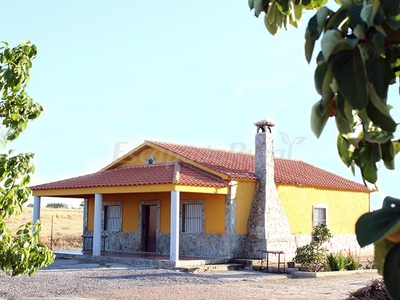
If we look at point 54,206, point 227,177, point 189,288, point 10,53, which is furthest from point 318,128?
point 54,206

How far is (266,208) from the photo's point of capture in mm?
19234

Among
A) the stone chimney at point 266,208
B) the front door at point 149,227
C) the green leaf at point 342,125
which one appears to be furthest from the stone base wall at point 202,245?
the green leaf at point 342,125

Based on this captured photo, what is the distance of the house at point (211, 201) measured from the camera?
18.7m

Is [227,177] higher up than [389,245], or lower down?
higher up

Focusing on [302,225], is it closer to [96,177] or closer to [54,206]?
[96,177]

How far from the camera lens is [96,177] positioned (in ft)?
71.7

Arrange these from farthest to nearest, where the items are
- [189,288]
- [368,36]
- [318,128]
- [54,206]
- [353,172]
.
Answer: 1. [54,206]
2. [189,288]
3. [353,172]
4. [318,128]
5. [368,36]

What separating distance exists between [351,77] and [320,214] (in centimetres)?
2156

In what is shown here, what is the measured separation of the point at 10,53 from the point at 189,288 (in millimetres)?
8110

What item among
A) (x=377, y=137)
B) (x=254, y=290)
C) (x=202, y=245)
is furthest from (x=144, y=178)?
(x=377, y=137)

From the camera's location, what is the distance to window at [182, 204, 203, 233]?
19.7 m

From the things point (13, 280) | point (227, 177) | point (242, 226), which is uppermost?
point (227, 177)

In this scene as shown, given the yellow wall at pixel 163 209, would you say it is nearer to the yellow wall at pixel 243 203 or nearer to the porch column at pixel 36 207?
the yellow wall at pixel 243 203

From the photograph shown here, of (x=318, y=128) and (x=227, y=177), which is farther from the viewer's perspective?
(x=227, y=177)
